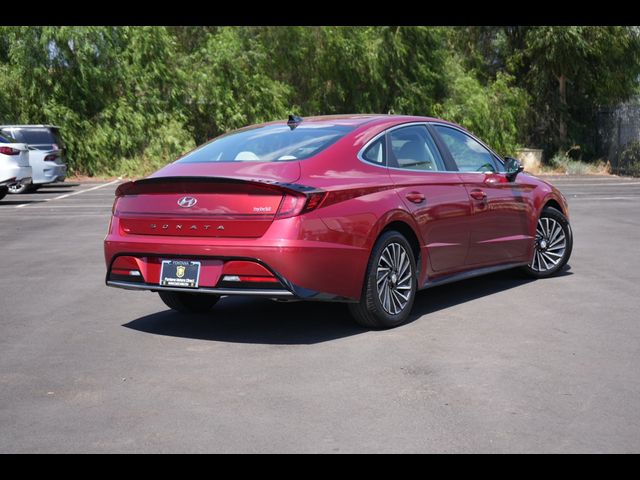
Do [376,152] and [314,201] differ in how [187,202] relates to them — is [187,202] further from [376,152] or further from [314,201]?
[376,152]

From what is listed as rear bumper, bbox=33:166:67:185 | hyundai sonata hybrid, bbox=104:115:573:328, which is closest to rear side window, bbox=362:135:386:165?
hyundai sonata hybrid, bbox=104:115:573:328

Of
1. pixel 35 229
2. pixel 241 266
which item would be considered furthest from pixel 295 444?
pixel 35 229

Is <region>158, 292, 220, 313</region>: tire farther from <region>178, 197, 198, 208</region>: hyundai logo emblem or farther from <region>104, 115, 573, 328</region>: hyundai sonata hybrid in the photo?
<region>178, 197, 198, 208</region>: hyundai logo emblem

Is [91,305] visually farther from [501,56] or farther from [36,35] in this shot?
[501,56]

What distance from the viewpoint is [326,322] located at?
7645 millimetres

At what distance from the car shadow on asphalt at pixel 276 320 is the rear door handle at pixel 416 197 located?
0.91 meters

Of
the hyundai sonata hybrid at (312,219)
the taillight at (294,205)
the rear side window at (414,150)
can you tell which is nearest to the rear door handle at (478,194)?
the hyundai sonata hybrid at (312,219)

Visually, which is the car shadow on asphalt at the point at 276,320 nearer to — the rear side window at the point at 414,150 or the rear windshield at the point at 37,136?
the rear side window at the point at 414,150

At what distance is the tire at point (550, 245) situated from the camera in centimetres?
968

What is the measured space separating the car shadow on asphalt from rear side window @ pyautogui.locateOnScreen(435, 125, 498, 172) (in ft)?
3.66

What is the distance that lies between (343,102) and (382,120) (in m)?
28.6

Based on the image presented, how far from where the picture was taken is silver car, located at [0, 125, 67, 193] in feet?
82.1

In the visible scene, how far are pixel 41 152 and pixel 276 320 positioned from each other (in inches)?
746
